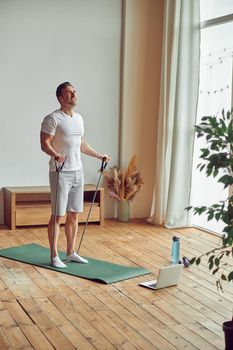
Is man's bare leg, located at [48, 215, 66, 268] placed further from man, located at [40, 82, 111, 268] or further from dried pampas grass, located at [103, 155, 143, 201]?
dried pampas grass, located at [103, 155, 143, 201]

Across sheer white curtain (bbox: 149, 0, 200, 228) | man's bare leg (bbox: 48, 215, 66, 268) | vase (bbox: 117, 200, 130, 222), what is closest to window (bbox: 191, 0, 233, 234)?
sheer white curtain (bbox: 149, 0, 200, 228)

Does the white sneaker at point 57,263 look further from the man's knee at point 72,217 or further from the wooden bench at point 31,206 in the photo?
the wooden bench at point 31,206

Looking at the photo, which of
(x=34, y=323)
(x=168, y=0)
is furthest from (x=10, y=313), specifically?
(x=168, y=0)

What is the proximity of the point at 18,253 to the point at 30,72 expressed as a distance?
7.13 ft

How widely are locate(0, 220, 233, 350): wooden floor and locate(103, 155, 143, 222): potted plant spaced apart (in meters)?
1.37

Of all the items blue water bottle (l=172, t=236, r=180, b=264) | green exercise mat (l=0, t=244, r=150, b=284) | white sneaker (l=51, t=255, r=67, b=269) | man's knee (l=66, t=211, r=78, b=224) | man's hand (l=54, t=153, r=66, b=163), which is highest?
man's hand (l=54, t=153, r=66, b=163)

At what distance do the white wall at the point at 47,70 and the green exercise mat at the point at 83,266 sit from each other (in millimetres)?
1249

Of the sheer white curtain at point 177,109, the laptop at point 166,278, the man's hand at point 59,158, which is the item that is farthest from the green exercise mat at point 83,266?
the sheer white curtain at point 177,109

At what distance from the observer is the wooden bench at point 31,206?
609 centimetres

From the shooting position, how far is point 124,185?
21.7 feet

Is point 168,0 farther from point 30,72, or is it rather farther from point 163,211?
point 163,211

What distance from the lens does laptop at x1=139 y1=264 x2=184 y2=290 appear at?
423 cm

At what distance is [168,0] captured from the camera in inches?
252

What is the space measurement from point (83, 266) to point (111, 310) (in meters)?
1.04
